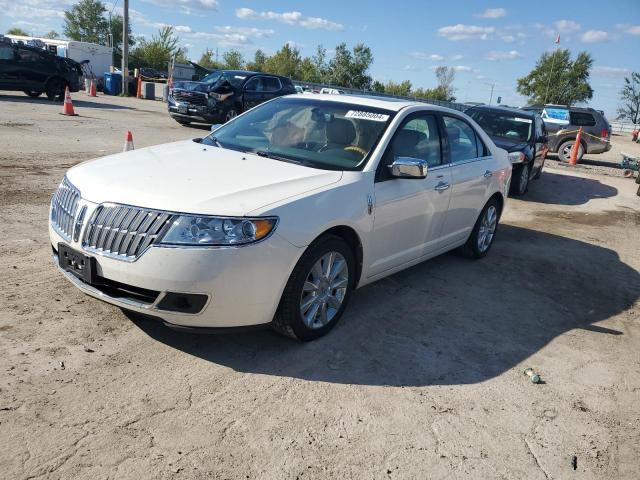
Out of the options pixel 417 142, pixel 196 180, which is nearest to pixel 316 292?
pixel 196 180

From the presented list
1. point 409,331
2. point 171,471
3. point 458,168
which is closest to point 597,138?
point 458,168

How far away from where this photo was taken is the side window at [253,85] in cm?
1844

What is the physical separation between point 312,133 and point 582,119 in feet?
54.5

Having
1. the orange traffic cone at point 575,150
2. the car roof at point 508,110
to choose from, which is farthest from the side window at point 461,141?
the orange traffic cone at point 575,150

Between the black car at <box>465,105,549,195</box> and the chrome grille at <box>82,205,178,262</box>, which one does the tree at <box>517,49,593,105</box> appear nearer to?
the black car at <box>465,105,549,195</box>

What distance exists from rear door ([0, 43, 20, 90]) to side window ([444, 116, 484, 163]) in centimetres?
1880

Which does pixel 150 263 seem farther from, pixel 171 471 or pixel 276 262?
pixel 171 471

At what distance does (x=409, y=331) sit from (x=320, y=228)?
4.11 feet

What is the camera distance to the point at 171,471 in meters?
2.62

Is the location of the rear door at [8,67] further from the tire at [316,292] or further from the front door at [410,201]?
the tire at [316,292]

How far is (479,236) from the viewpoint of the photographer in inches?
251

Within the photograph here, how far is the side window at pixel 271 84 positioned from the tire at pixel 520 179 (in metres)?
10.3

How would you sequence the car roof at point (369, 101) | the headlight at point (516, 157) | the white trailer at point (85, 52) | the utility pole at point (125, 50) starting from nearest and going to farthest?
the car roof at point (369, 101)
the headlight at point (516, 157)
the utility pole at point (125, 50)
the white trailer at point (85, 52)

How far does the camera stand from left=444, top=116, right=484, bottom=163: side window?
5.53 metres
